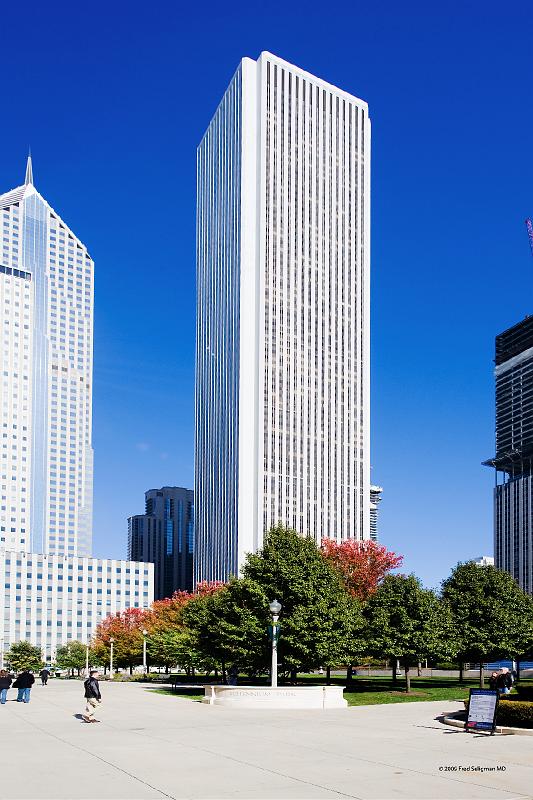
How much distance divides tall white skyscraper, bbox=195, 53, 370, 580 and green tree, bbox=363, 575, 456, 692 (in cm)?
10443

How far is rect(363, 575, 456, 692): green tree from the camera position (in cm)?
5516

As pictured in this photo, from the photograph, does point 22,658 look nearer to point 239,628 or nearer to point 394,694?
point 239,628

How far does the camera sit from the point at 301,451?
168 metres

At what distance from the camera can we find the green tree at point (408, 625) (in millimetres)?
55156

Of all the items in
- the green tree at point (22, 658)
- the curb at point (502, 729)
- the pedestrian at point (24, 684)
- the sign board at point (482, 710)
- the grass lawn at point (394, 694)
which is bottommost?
the green tree at point (22, 658)

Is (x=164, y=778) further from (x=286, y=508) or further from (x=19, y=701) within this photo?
(x=286, y=508)

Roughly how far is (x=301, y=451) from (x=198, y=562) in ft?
116

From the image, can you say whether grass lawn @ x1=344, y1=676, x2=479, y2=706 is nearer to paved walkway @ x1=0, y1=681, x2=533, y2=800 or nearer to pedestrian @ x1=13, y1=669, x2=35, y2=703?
paved walkway @ x1=0, y1=681, x2=533, y2=800

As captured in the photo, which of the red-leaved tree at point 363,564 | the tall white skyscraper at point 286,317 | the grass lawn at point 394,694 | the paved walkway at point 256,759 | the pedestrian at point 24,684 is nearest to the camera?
the paved walkway at point 256,759

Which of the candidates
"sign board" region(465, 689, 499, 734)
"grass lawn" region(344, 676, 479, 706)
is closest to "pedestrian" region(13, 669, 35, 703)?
"grass lawn" region(344, 676, 479, 706)

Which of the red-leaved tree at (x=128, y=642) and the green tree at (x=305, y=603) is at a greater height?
A: the green tree at (x=305, y=603)

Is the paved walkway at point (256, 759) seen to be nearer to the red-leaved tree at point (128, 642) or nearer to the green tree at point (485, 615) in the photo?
the green tree at point (485, 615)

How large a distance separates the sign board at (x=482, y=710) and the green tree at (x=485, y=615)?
31.2 meters

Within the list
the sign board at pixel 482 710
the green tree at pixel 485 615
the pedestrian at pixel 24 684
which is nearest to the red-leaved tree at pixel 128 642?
the green tree at pixel 485 615
